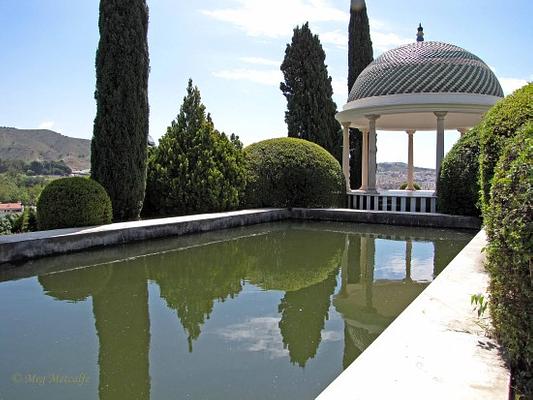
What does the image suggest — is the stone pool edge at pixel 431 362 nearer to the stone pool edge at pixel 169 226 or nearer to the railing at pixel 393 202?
the stone pool edge at pixel 169 226

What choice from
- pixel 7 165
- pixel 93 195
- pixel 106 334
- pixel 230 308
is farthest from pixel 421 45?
pixel 7 165

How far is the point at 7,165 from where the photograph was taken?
148 feet

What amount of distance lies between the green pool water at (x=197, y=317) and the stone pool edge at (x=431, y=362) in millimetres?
640

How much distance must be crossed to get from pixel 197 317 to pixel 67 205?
19.6 ft

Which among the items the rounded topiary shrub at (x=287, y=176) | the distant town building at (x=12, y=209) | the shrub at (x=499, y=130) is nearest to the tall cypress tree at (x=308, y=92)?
the rounded topiary shrub at (x=287, y=176)

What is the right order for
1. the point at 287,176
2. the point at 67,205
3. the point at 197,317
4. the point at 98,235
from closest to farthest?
the point at 197,317 < the point at 98,235 < the point at 67,205 < the point at 287,176

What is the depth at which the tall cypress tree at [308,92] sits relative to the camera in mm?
20156

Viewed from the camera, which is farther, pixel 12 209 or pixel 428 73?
pixel 428 73

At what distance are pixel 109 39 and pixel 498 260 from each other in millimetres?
10730

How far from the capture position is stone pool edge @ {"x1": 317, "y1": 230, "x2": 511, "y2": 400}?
Result: 2.33 m

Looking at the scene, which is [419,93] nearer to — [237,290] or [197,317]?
[237,290]

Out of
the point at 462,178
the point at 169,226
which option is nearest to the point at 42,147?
the point at 169,226

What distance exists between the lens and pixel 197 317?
15.8 ft

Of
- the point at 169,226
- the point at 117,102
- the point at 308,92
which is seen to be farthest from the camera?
the point at 308,92
